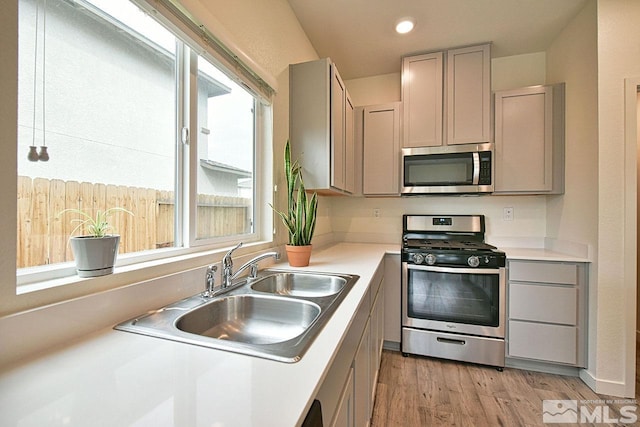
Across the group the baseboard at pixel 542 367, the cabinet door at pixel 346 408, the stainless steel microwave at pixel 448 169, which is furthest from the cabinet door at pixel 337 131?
the baseboard at pixel 542 367

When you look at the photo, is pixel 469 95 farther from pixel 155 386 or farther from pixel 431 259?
pixel 155 386

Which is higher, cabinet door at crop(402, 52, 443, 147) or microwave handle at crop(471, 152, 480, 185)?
cabinet door at crop(402, 52, 443, 147)

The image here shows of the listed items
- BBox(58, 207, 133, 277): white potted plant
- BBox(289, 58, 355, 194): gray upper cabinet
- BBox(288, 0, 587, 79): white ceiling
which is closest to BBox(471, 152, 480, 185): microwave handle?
BBox(288, 0, 587, 79): white ceiling

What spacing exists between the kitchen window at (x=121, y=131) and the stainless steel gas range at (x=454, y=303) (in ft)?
5.12

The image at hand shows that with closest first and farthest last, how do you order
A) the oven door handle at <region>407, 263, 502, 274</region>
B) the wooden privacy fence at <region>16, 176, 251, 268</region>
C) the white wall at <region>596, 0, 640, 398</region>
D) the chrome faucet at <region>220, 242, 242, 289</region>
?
the wooden privacy fence at <region>16, 176, 251, 268</region>
the chrome faucet at <region>220, 242, 242, 289</region>
the white wall at <region>596, 0, 640, 398</region>
the oven door handle at <region>407, 263, 502, 274</region>

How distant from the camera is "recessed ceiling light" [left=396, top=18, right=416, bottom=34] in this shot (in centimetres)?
216

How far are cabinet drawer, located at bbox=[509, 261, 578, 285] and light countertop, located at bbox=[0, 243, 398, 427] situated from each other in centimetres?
203

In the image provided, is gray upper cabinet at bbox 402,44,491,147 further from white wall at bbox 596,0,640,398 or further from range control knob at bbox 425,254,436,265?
range control knob at bbox 425,254,436,265

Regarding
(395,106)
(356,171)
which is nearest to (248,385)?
(356,171)

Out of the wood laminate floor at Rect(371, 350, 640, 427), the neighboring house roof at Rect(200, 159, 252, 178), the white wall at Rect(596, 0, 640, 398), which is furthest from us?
the white wall at Rect(596, 0, 640, 398)

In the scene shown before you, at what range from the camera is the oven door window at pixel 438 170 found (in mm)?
2487

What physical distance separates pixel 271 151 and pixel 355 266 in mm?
934

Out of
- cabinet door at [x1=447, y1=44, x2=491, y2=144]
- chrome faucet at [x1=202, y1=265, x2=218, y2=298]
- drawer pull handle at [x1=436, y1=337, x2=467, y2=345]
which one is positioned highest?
cabinet door at [x1=447, y1=44, x2=491, y2=144]

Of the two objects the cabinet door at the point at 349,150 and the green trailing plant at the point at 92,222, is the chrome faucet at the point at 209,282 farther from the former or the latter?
the cabinet door at the point at 349,150
